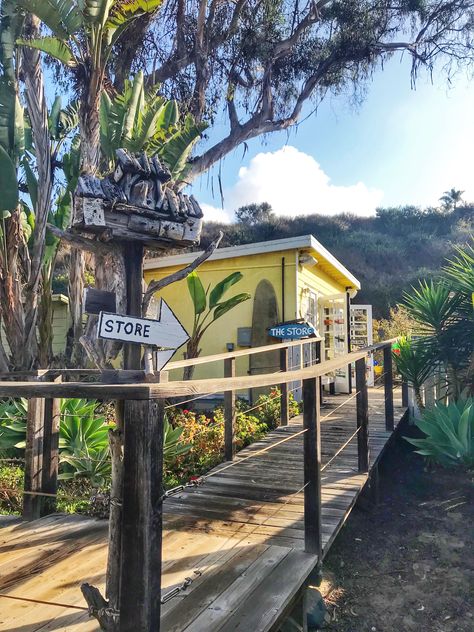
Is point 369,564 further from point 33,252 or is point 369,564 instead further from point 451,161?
point 451,161

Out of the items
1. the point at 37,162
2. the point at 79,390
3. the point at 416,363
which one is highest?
the point at 37,162

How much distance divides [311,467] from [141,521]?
1.65 m

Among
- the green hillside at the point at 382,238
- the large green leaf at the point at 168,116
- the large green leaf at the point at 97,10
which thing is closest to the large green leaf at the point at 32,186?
the large green leaf at the point at 168,116

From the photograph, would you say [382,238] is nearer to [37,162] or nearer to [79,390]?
[37,162]

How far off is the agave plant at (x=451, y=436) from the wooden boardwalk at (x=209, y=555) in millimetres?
840

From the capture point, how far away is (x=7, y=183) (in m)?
7.39

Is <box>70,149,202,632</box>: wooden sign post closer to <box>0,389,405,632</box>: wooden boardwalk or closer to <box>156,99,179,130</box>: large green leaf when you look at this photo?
<box>0,389,405,632</box>: wooden boardwalk

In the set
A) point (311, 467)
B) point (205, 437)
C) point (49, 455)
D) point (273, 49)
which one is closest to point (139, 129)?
point (205, 437)

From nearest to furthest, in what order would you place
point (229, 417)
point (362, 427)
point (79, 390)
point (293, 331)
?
point (79, 390), point (362, 427), point (229, 417), point (293, 331)

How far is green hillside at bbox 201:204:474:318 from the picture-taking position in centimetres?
2855

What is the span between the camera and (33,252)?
8688 millimetres

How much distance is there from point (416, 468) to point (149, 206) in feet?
15.2

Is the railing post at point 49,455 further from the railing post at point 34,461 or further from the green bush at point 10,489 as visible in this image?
the green bush at point 10,489

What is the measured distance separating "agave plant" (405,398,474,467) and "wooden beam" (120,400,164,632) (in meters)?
4.12
